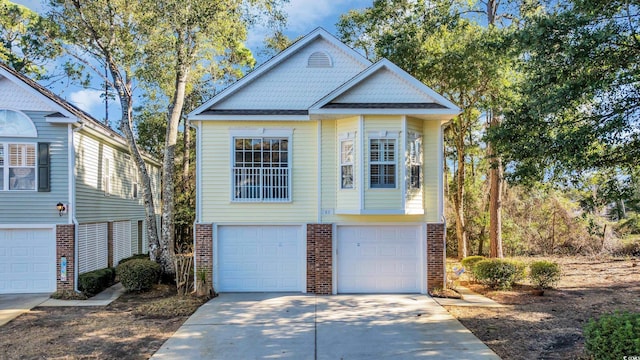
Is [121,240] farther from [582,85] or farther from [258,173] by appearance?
[582,85]

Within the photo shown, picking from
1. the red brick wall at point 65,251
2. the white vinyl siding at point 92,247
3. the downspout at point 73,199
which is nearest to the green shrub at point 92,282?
the downspout at point 73,199

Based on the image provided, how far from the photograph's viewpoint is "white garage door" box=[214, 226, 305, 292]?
38.8 ft

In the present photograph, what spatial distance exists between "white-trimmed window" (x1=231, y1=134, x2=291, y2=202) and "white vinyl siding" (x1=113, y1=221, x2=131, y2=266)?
6731mm

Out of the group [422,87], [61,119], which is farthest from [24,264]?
[422,87]

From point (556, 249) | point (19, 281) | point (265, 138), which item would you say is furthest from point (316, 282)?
point (556, 249)

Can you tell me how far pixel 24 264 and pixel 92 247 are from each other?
1947mm

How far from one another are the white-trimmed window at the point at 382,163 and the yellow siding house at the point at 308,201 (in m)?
0.51

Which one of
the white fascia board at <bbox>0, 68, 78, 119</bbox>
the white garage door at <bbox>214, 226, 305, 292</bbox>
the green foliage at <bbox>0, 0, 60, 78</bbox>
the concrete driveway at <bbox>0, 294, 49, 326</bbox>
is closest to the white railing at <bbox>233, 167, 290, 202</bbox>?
the white garage door at <bbox>214, 226, 305, 292</bbox>

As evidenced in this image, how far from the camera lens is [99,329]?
8.63 meters

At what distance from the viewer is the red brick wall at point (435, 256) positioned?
37.8 feet

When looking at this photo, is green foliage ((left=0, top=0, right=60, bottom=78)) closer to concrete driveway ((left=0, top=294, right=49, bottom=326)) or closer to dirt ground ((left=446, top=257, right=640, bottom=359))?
concrete driveway ((left=0, top=294, right=49, bottom=326))

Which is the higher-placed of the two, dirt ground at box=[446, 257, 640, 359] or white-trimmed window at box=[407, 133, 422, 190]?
white-trimmed window at box=[407, 133, 422, 190]

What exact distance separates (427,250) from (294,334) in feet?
17.1

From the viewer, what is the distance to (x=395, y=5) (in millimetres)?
16906
